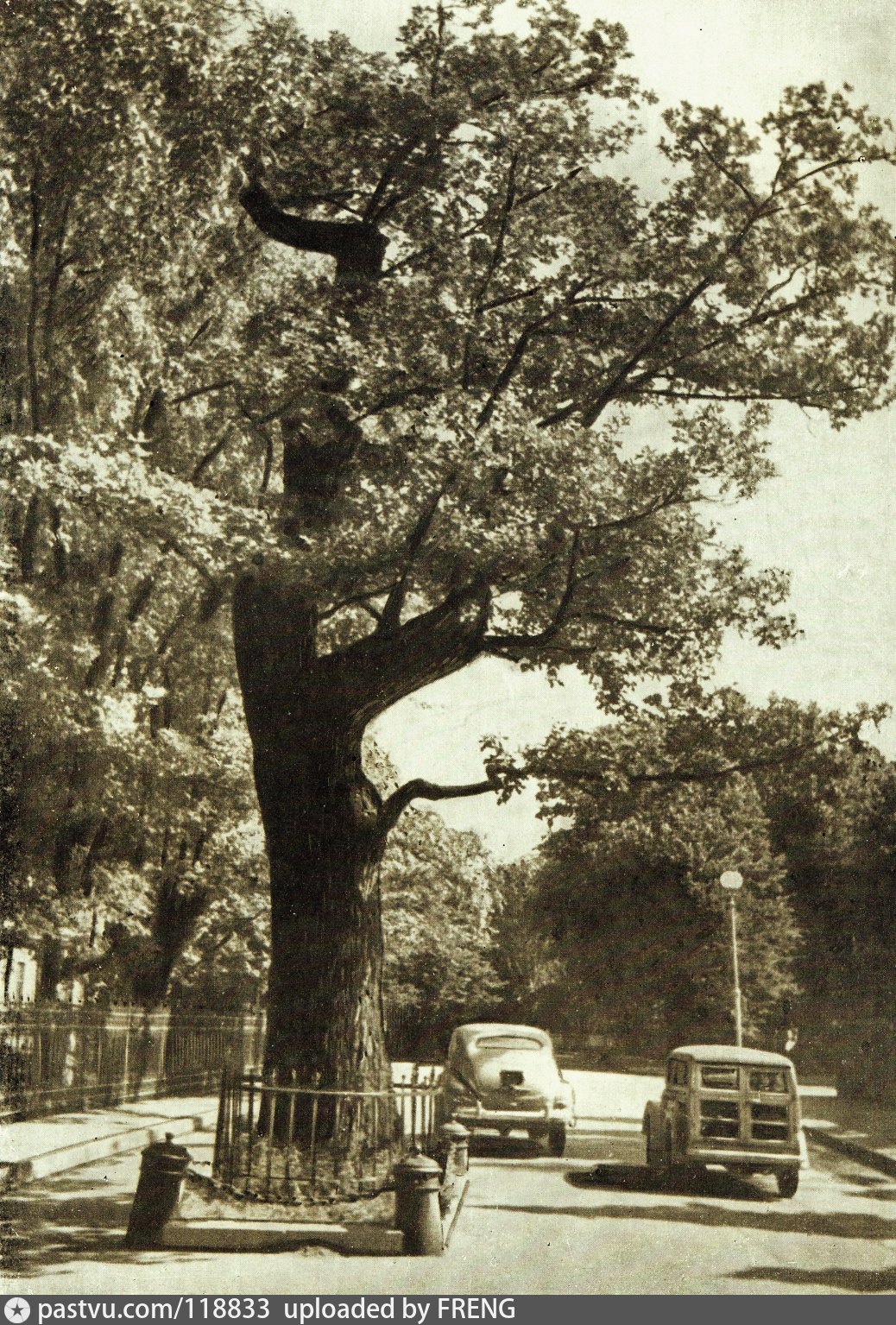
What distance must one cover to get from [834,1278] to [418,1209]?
288 centimetres

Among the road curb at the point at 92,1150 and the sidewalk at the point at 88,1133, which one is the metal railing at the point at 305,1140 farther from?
the sidewalk at the point at 88,1133

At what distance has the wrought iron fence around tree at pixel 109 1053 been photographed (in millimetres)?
17469

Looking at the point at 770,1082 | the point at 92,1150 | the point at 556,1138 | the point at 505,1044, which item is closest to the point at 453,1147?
the point at 770,1082

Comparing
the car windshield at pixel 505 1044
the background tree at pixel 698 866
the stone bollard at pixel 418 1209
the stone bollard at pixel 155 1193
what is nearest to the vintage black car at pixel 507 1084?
the car windshield at pixel 505 1044

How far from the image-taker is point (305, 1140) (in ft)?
40.0

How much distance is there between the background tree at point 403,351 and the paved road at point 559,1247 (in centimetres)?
242

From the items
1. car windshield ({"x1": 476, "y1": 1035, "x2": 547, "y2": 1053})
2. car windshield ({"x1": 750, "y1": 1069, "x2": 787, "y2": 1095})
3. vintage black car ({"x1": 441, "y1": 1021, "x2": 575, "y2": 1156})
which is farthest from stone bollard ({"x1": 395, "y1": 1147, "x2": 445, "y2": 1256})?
car windshield ({"x1": 476, "y1": 1035, "x2": 547, "y2": 1053})

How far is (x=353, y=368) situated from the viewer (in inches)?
509

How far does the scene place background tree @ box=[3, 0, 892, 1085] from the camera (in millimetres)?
12406

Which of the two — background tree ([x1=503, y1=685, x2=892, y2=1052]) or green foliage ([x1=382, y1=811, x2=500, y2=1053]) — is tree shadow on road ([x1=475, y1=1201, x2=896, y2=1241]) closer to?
background tree ([x1=503, y1=685, x2=892, y2=1052])

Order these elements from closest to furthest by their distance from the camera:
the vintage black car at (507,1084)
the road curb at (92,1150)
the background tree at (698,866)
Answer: the road curb at (92,1150) < the background tree at (698,866) < the vintage black car at (507,1084)

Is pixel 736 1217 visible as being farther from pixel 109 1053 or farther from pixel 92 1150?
pixel 109 1053

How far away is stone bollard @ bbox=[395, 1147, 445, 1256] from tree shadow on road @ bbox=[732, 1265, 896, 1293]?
2.18 m

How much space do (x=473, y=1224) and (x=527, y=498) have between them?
648 centimetres
